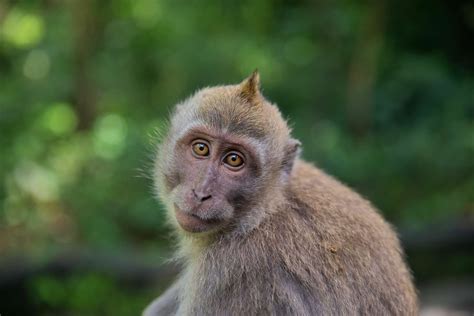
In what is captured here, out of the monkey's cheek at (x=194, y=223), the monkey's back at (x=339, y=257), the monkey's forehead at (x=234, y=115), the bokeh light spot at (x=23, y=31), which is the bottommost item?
the monkey's cheek at (x=194, y=223)

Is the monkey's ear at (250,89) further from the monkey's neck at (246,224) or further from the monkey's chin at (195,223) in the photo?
the monkey's chin at (195,223)

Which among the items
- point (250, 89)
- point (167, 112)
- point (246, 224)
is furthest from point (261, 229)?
point (167, 112)

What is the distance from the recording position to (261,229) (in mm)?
4387

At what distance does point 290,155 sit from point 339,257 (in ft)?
2.53

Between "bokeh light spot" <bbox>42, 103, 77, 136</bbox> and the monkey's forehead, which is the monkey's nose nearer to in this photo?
the monkey's forehead

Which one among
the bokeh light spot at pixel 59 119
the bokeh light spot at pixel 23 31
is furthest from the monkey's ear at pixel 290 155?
the bokeh light spot at pixel 23 31

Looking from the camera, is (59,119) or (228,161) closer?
(228,161)

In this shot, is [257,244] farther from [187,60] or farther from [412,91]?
[412,91]

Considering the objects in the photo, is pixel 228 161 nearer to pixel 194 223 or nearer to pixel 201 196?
pixel 201 196

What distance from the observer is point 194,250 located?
4.58 meters

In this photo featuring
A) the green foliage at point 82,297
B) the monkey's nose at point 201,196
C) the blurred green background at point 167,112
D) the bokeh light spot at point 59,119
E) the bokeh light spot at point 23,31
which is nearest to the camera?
the monkey's nose at point 201,196

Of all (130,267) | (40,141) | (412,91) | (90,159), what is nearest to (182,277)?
(130,267)

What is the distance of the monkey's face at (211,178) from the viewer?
4211 millimetres

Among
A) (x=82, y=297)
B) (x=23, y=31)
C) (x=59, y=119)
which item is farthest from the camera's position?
(x=23, y=31)
